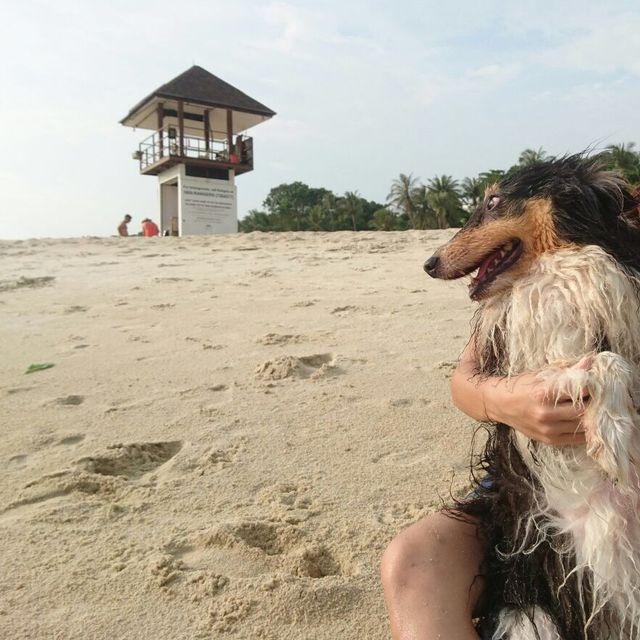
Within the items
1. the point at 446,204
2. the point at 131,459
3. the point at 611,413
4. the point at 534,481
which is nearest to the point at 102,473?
the point at 131,459

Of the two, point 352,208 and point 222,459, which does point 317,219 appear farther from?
point 222,459

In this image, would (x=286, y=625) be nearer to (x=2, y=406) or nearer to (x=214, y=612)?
(x=214, y=612)

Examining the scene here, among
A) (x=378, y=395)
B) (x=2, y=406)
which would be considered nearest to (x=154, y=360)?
(x=2, y=406)

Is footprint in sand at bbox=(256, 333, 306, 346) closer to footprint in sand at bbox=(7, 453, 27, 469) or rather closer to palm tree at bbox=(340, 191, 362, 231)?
footprint in sand at bbox=(7, 453, 27, 469)

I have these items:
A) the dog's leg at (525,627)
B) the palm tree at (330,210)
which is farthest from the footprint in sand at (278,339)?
the palm tree at (330,210)

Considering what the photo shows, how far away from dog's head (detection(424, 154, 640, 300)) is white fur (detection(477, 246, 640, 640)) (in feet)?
0.17

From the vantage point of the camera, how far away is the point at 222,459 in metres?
3.35

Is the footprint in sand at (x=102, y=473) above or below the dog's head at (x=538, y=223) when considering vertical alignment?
below

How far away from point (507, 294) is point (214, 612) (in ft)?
4.81

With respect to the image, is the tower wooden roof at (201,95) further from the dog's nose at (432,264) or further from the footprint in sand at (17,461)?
Answer: the dog's nose at (432,264)

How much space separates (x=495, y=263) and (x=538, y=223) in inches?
7.2

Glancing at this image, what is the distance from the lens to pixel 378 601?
2254mm

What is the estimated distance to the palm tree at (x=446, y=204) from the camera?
43344 millimetres

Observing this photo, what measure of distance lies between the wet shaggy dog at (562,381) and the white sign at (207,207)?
71.7ft
